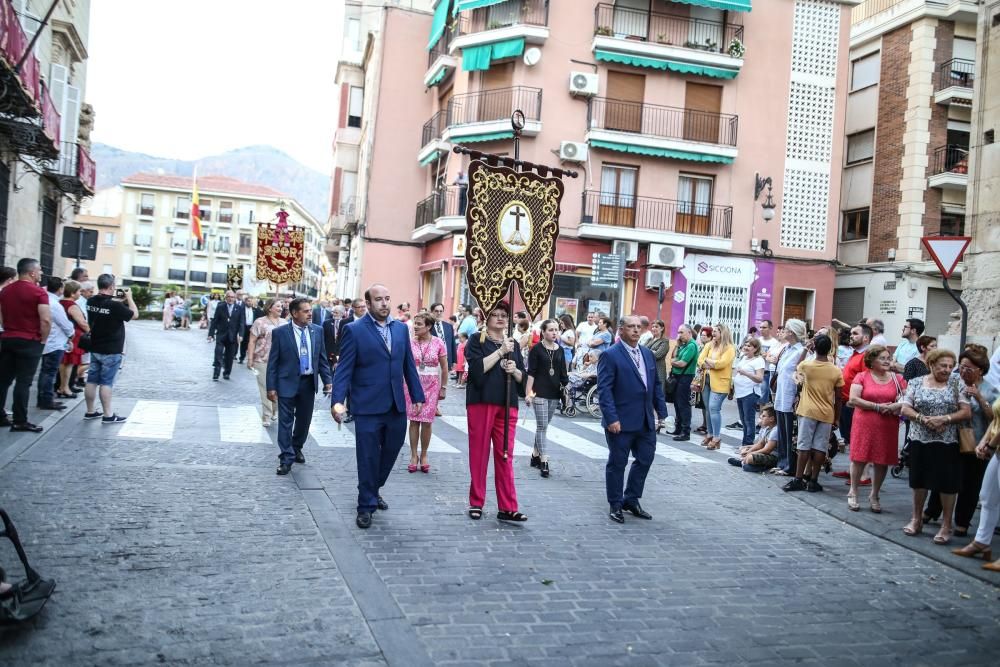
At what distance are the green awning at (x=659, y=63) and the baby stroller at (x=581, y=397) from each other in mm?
14827

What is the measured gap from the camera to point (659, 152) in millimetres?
25953

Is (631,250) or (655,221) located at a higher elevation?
(655,221)

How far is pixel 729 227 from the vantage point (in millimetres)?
26672

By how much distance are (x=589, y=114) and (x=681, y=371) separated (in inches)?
618

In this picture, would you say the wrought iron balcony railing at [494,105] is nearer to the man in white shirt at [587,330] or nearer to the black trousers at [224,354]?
the man in white shirt at [587,330]

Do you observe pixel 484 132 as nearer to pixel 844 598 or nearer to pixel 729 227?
pixel 729 227

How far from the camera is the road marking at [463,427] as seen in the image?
33.9 ft

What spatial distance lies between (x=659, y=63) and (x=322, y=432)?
→ 64.4 feet

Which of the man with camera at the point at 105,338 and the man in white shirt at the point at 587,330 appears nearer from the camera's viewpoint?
the man with camera at the point at 105,338

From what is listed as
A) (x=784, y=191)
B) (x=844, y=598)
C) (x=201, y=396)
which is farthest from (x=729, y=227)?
(x=844, y=598)

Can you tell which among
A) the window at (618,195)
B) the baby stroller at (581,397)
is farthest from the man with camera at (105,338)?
the window at (618,195)

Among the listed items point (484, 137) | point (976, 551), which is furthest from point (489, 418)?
point (484, 137)

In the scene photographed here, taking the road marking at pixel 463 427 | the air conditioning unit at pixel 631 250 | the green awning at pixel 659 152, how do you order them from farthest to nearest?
the green awning at pixel 659 152 → the air conditioning unit at pixel 631 250 → the road marking at pixel 463 427

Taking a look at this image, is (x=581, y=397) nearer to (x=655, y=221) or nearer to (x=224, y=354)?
(x=224, y=354)
